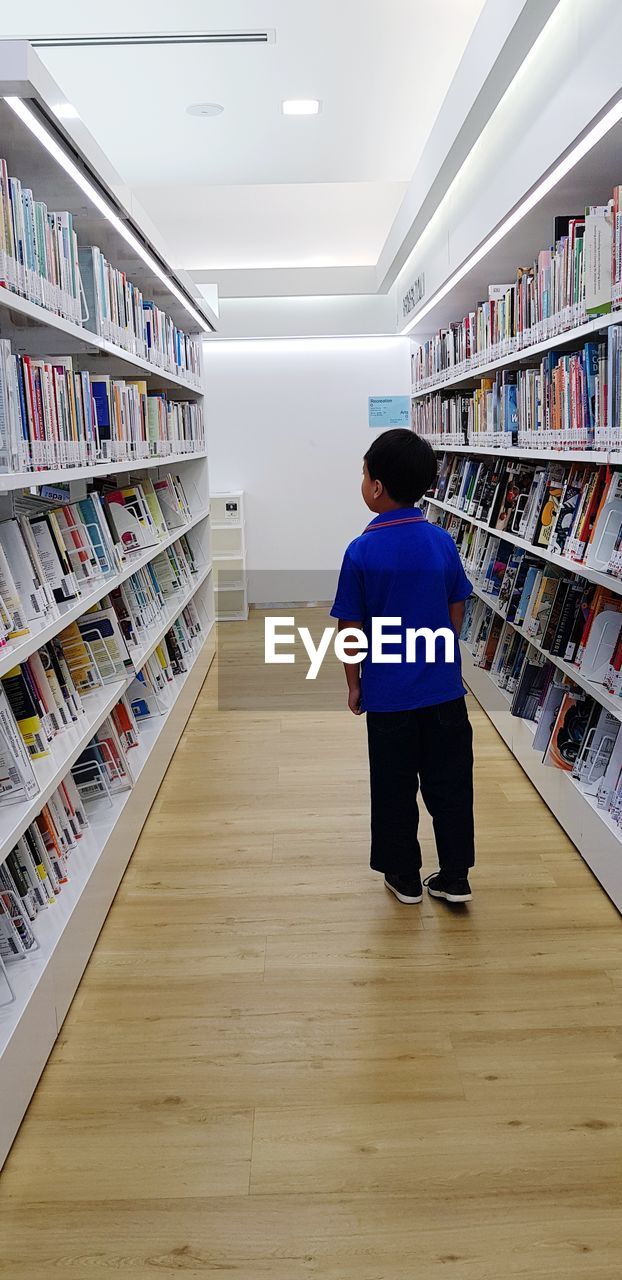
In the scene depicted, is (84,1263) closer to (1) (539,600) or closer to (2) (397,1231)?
(2) (397,1231)

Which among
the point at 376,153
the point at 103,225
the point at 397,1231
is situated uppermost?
the point at 376,153

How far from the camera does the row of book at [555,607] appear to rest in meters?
3.44

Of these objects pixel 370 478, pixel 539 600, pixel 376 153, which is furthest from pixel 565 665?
pixel 376 153

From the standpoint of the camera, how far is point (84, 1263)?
5.97ft

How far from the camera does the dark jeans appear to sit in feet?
10.1

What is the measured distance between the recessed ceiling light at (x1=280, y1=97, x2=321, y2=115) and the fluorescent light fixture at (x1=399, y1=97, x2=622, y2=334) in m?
1.24

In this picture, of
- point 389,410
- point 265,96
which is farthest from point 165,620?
point 389,410

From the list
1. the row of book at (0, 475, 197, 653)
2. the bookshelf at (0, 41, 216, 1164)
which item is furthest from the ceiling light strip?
the row of book at (0, 475, 197, 653)

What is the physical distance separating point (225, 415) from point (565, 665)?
22.1 ft

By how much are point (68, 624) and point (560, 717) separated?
1.87m

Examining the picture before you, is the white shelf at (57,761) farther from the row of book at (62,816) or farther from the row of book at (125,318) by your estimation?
the row of book at (125,318)

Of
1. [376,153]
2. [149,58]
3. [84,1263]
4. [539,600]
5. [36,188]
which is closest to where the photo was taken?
[84,1263]

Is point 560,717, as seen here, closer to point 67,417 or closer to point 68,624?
point 68,624

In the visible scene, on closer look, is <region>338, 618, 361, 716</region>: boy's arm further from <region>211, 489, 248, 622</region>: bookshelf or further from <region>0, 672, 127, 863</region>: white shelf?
<region>211, 489, 248, 622</region>: bookshelf
